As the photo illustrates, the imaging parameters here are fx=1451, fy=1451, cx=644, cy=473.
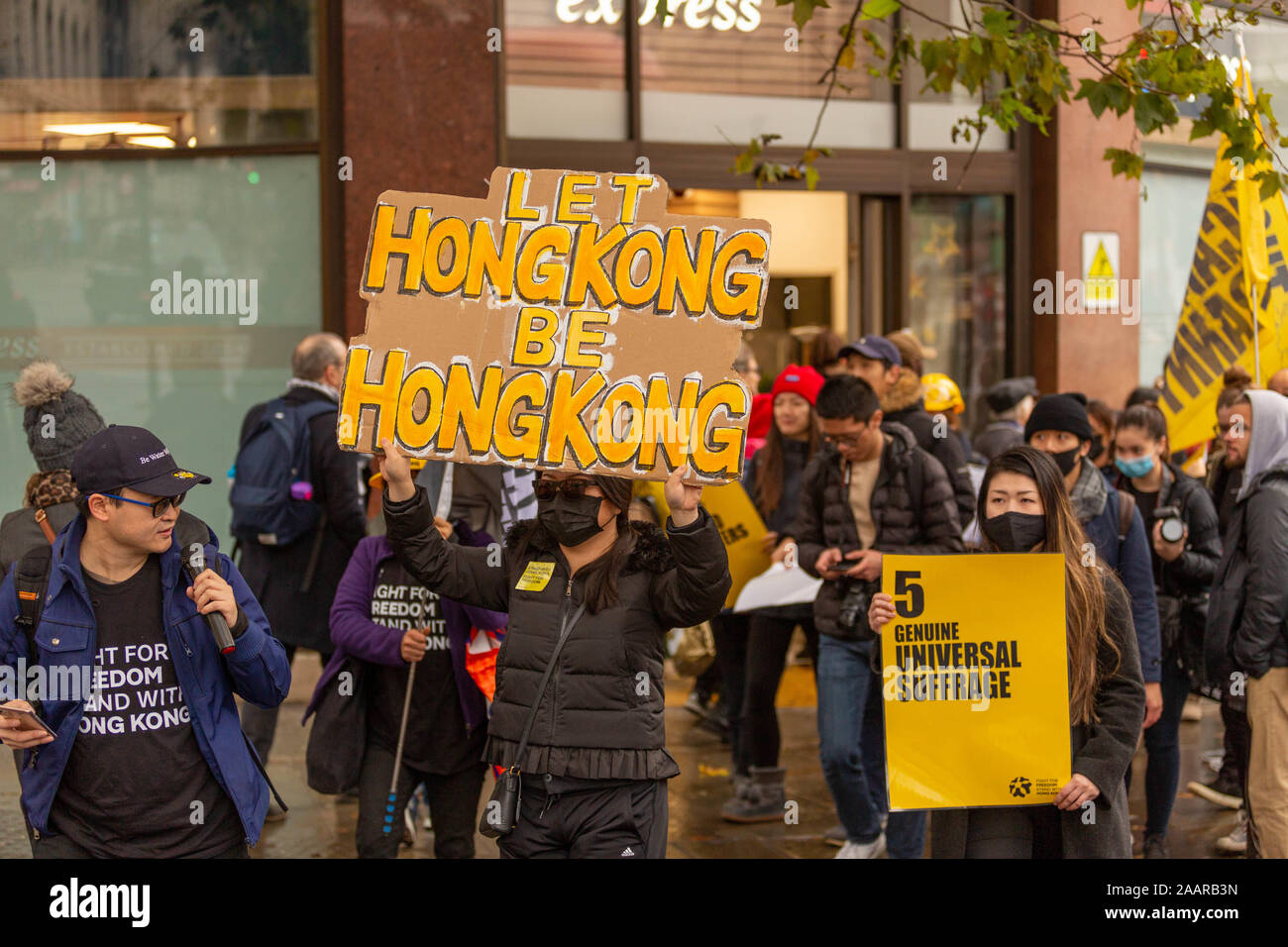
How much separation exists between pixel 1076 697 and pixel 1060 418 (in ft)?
5.74

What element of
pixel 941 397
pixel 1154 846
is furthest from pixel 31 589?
pixel 941 397

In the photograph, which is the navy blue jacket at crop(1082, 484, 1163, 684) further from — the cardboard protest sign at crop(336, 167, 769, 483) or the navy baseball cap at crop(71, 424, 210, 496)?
the navy baseball cap at crop(71, 424, 210, 496)

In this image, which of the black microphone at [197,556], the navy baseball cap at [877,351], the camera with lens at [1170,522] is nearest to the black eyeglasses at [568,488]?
the black microphone at [197,556]

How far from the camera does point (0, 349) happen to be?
9.70m

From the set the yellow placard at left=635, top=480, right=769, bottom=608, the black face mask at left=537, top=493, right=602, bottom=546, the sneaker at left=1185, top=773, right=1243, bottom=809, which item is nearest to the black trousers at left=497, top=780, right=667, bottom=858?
the black face mask at left=537, top=493, right=602, bottom=546

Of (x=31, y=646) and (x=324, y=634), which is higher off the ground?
(x=31, y=646)

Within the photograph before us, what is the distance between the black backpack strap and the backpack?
3089 millimetres

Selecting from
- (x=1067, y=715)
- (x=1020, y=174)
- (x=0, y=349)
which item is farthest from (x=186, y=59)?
(x=1067, y=715)

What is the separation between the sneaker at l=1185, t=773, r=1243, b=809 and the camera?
25.0ft

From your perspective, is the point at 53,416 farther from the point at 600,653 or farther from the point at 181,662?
the point at 600,653

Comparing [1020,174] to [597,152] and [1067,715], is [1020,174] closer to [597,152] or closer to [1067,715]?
[597,152]

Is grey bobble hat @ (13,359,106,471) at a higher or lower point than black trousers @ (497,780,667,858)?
higher

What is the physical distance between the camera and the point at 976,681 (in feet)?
14.8
